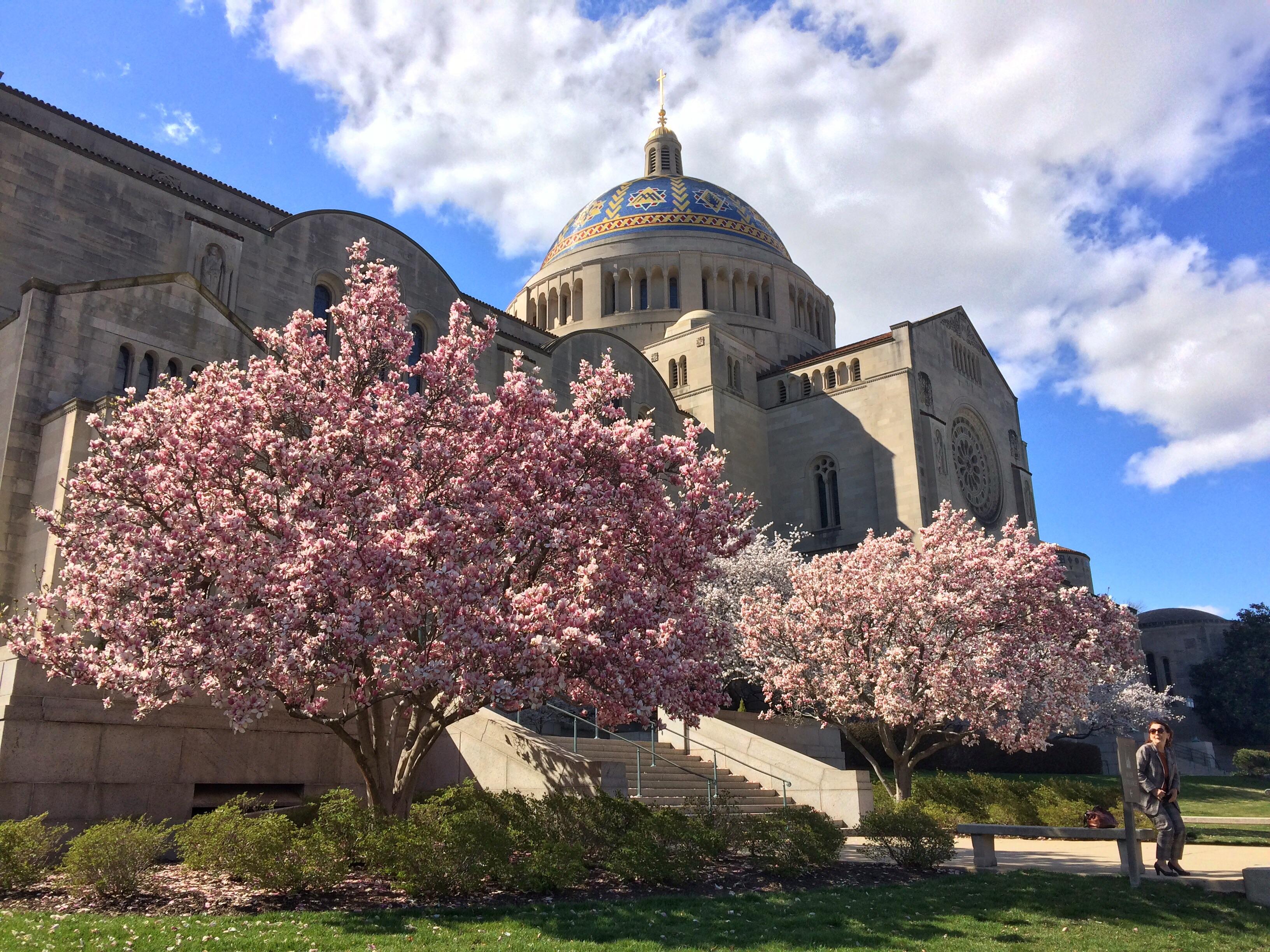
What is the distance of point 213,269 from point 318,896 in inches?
867

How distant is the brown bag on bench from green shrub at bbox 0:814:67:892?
53.1ft

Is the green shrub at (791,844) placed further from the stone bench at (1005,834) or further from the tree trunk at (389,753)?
the tree trunk at (389,753)

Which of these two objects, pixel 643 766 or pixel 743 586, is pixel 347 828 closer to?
pixel 643 766

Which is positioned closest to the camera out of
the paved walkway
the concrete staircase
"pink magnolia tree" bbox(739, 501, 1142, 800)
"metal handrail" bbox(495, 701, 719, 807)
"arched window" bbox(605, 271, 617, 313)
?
the paved walkway

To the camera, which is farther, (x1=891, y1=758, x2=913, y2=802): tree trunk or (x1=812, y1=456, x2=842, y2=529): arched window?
(x1=812, y1=456, x2=842, y2=529): arched window

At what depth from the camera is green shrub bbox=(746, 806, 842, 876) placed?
12633 millimetres

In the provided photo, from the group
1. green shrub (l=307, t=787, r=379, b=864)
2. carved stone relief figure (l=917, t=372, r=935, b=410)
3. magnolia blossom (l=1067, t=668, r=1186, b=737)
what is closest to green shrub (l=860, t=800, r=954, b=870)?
green shrub (l=307, t=787, r=379, b=864)

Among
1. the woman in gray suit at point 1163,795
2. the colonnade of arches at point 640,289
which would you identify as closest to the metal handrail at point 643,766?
the woman in gray suit at point 1163,795

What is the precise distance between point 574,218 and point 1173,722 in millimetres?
49145

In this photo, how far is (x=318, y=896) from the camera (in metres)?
10.3

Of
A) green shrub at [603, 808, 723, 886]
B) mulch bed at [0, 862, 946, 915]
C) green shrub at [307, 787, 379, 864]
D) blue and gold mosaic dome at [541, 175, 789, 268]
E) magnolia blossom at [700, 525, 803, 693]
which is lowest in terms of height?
mulch bed at [0, 862, 946, 915]

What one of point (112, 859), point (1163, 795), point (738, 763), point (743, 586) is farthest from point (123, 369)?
point (1163, 795)

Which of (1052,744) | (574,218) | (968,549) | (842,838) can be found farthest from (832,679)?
(574,218)

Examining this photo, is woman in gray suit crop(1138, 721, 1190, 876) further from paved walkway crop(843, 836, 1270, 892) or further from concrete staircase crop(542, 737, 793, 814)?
concrete staircase crop(542, 737, 793, 814)
